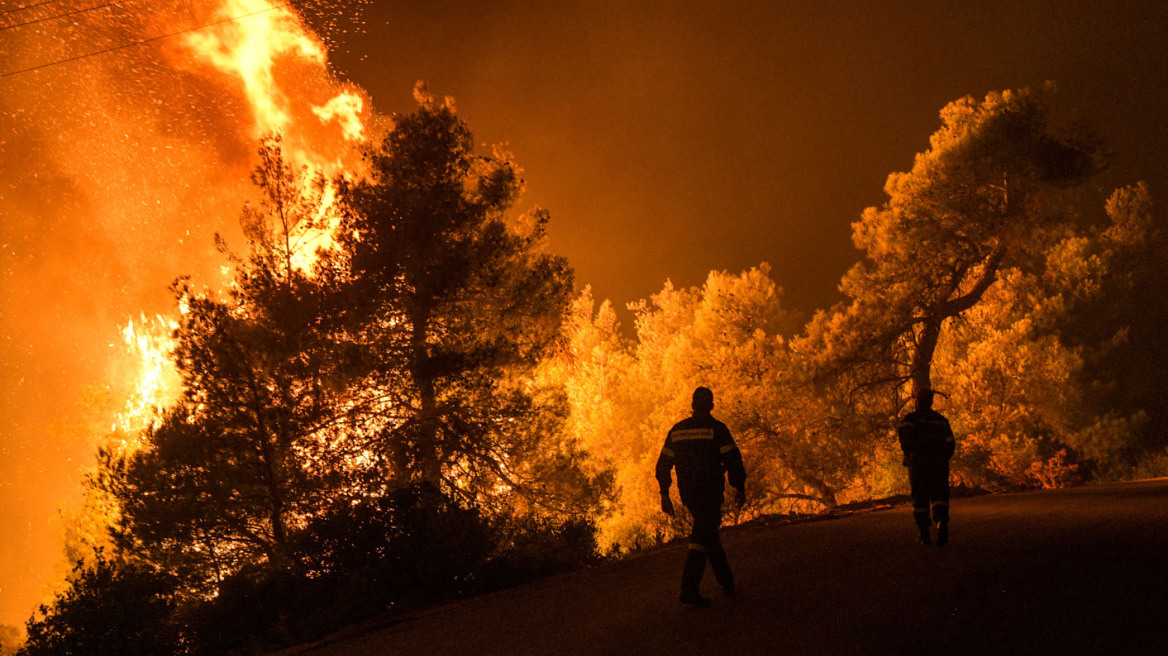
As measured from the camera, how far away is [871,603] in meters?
6.00

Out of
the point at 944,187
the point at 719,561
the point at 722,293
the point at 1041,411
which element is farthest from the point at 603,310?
the point at 719,561

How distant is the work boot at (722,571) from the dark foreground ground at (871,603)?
14 centimetres

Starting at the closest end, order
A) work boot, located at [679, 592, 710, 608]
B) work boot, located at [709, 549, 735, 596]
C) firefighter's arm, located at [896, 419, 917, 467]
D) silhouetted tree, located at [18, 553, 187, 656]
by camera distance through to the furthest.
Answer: work boot, located at [679, 592, 710, 608] < work boot, located at [709, 549, 735, 596] < firefighter's arm, located at [896, 419, 917, 467] < silhouetted tree, located at [18, 553, 187, 656]

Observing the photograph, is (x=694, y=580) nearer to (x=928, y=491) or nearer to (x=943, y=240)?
(x=928, y=491)

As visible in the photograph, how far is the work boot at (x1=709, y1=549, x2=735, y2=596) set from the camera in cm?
660

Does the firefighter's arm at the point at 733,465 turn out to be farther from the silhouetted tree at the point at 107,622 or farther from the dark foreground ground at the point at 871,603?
the silhouetted tree at the point at 107,622

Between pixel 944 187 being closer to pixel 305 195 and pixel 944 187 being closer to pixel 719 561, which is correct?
pixel 305 195

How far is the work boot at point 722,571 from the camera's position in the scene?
21.6ft

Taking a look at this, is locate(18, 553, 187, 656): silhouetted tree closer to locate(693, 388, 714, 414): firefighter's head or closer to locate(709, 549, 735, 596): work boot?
locate(709, 549, 735, 596): work boot

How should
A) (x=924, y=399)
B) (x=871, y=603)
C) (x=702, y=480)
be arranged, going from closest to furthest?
(x=871, y=603) < (x=702, y=480) < (x=924, y=399)

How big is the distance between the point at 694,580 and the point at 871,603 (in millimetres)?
1448

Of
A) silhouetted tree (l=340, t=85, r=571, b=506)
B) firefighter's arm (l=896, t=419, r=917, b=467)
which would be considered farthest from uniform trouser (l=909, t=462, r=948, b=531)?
silhouetted tree (l=340, t=85, r=571, b=506)

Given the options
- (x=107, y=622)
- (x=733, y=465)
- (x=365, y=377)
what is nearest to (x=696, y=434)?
(x=733, y=465)

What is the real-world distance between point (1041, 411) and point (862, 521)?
2188 centimetres
